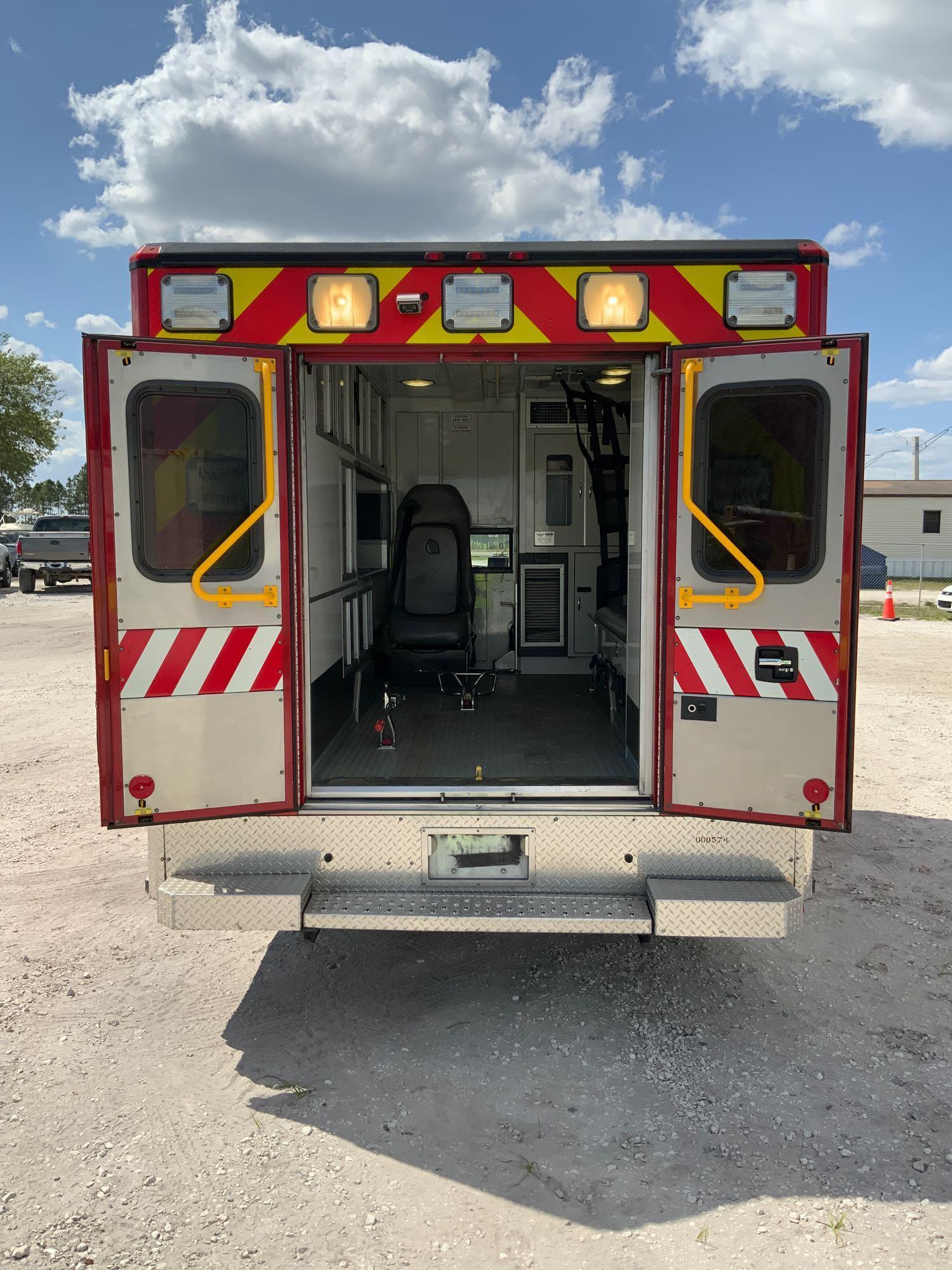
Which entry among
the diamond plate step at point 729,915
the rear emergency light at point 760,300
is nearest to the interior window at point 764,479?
the rear emergency light at point 760,300

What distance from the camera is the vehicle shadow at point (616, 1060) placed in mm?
2688

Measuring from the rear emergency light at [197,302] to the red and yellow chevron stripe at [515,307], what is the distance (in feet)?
0.07

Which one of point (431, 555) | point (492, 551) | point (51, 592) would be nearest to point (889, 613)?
point (492, 551)

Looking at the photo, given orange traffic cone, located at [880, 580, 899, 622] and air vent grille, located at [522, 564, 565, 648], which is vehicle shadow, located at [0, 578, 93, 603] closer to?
air vent grille, located at [522, 564, 565, 648]

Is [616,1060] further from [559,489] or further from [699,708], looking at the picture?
[559,489]

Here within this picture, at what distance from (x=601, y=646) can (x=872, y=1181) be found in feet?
13.0

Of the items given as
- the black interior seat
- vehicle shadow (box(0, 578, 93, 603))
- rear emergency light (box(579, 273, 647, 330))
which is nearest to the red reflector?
rear emergency light (box(579, 273, 647, 330))

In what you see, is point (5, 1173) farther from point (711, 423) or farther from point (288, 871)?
point (711, 423)

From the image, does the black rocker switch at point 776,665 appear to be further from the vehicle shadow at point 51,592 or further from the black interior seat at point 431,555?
the vehicle shadow at point 51,592

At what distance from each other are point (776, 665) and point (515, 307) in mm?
1511

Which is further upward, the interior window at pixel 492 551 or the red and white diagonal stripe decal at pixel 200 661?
the interior window at pixel 492 551

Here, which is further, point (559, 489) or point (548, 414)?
point (559, 489)

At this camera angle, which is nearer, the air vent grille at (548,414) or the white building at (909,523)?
the air vent grille at (548,414)

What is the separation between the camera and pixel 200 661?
10.5ft
